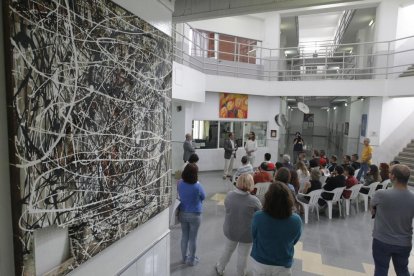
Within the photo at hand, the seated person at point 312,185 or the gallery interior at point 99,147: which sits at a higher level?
the gallery interior at point 99,147

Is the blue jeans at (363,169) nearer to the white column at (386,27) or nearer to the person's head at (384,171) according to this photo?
the person's head at (384,171)

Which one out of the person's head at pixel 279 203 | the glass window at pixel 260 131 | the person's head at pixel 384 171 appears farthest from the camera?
the glass window at pixel 260 131

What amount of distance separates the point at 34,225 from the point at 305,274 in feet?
12.5

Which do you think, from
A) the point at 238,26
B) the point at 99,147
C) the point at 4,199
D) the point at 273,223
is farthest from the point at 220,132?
the point at 4,199

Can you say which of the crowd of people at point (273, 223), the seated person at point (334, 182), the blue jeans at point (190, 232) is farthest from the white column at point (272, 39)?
the blue jeans at point (190, 232)

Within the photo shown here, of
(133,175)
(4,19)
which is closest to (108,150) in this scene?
(133,175)

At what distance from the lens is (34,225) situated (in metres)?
1.56

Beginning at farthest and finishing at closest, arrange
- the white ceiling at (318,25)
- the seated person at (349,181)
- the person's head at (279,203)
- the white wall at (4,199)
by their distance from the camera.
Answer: the white ceiling at (318,25) < the seated person at (349,181) < the person's head at (279,203) < the white wall at (4,199)

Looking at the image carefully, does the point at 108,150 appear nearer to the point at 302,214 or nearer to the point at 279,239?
the point at 279,239

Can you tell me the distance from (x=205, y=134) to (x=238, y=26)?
5.42m

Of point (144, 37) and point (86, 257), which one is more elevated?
point (144, 37)

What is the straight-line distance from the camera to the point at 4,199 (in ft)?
4.84

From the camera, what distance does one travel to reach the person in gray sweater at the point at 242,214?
3.39 m

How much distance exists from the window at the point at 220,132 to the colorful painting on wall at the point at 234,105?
1.16 feet
